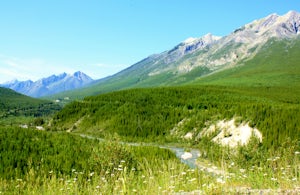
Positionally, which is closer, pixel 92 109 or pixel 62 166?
pixel 62 166

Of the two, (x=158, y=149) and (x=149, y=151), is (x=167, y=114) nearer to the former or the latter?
(x=158, y=149)

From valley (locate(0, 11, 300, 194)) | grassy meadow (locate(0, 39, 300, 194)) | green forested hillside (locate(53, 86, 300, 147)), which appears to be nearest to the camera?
grassy meadow (locate(0, 39, 300, 194))

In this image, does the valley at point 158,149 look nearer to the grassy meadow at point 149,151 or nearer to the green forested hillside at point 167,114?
the grassy meadow at point 149,151

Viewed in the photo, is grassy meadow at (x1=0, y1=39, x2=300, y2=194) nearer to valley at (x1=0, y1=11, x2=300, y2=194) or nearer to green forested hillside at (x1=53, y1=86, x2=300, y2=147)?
valley at (x1=0, y1=11, x2=300, y2=194)

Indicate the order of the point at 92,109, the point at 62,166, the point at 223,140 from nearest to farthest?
the point at 62,166
the point at 223,140
the point at 92,109

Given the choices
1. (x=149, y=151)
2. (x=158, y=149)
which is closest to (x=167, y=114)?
(x=158, y=149)

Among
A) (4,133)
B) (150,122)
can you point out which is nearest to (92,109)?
(150,122)

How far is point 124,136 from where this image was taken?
62.9 meters

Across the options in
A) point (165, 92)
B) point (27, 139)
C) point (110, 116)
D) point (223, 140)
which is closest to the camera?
point (27, 139)

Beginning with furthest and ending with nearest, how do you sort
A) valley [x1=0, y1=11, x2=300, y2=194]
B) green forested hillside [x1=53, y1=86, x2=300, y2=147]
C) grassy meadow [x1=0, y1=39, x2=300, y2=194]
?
green forested hillside [x1=53, y1=86, x2=300, y2=147], valley [x1=0, y1=11, x2=300, y2=194], grassy meadow [x1=0, y1=39, x2=300, y2=194]

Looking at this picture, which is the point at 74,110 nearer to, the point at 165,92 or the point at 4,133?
the point at 165,92

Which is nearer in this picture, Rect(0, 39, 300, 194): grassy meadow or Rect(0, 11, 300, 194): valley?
Rect(0, 39, 300, 194): grassy meadow

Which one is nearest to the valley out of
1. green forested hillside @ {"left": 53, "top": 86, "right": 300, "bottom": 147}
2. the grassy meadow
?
the grassy meadow

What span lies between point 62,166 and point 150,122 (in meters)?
39.1
